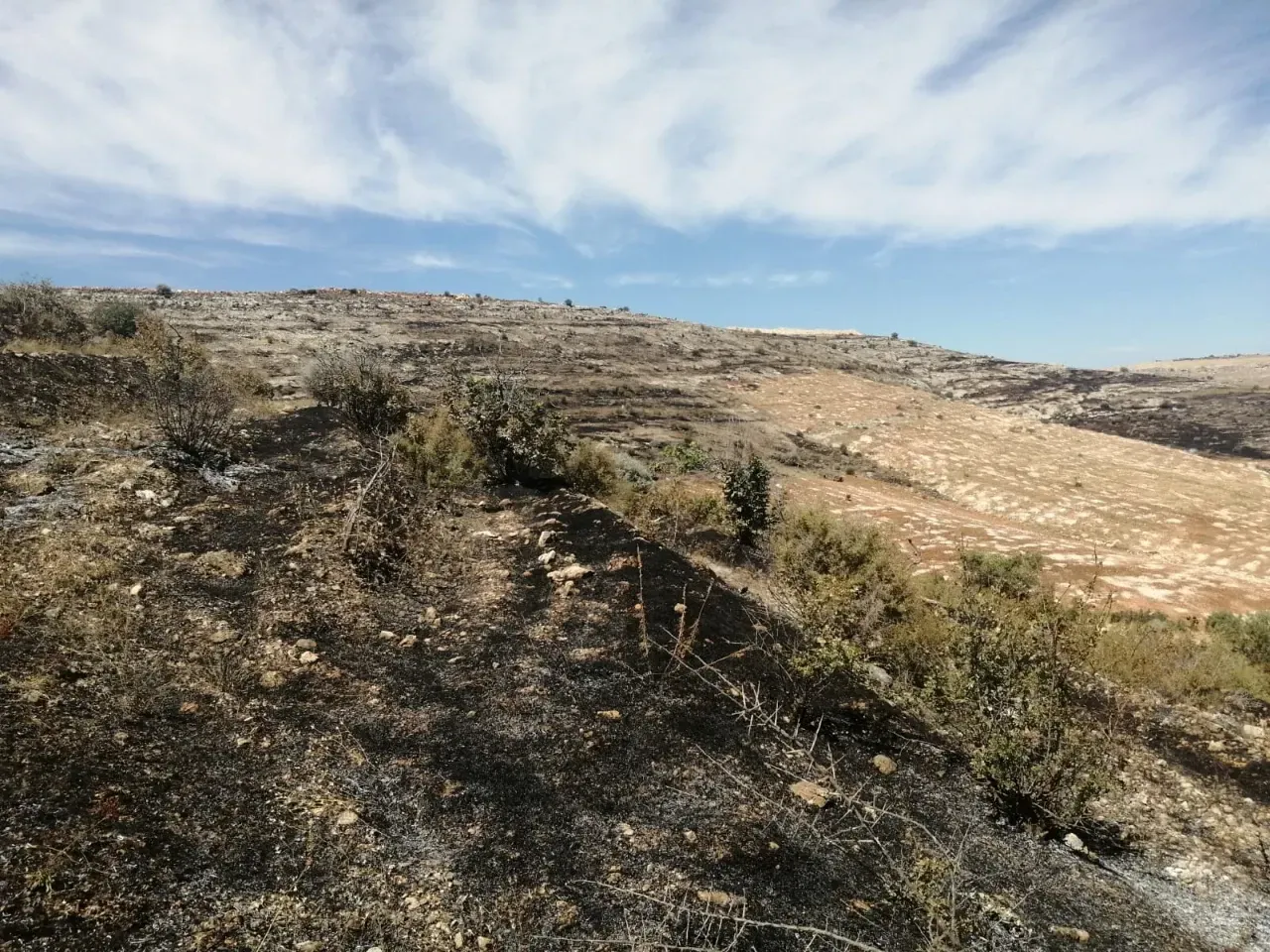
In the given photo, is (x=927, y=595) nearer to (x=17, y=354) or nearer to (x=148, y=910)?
(x=148, y=910)

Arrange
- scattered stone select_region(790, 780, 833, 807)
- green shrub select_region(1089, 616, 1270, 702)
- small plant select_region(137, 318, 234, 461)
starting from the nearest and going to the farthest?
scattered stone select_region(790, 780, 833, 807) < green shrub select_region(1089, 616, 1270, 702) < small plant select_region(137, 318, 234, 461)

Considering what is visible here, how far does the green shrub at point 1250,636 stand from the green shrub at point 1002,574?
2267 millimetres

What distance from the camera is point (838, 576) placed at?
7992 mm

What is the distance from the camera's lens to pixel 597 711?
462cm

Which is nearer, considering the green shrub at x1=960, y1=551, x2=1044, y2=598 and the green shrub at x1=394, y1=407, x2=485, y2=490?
the green shrub at x1=394, y1=407, x2=485, y2=490

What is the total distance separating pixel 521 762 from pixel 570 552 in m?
3.14

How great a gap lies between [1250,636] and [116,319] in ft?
83.9

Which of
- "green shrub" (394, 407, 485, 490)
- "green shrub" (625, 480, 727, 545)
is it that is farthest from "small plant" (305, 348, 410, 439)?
"green shrub" (625, 480, 727, 545)

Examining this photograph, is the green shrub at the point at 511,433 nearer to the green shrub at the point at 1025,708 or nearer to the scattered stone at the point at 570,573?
the scattered stone at the point at 570,573

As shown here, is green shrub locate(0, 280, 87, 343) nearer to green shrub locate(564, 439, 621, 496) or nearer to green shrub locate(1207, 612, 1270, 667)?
green shrub locate(564, 439, 621, 496)

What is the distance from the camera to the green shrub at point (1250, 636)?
8016 mm

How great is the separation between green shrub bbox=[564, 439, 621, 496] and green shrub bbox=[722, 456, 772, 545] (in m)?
1.91

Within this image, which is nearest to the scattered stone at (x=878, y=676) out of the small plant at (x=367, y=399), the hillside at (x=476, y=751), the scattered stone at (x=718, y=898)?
the hillside at (x=476, y=751)

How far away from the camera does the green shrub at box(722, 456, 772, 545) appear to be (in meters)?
9.96
